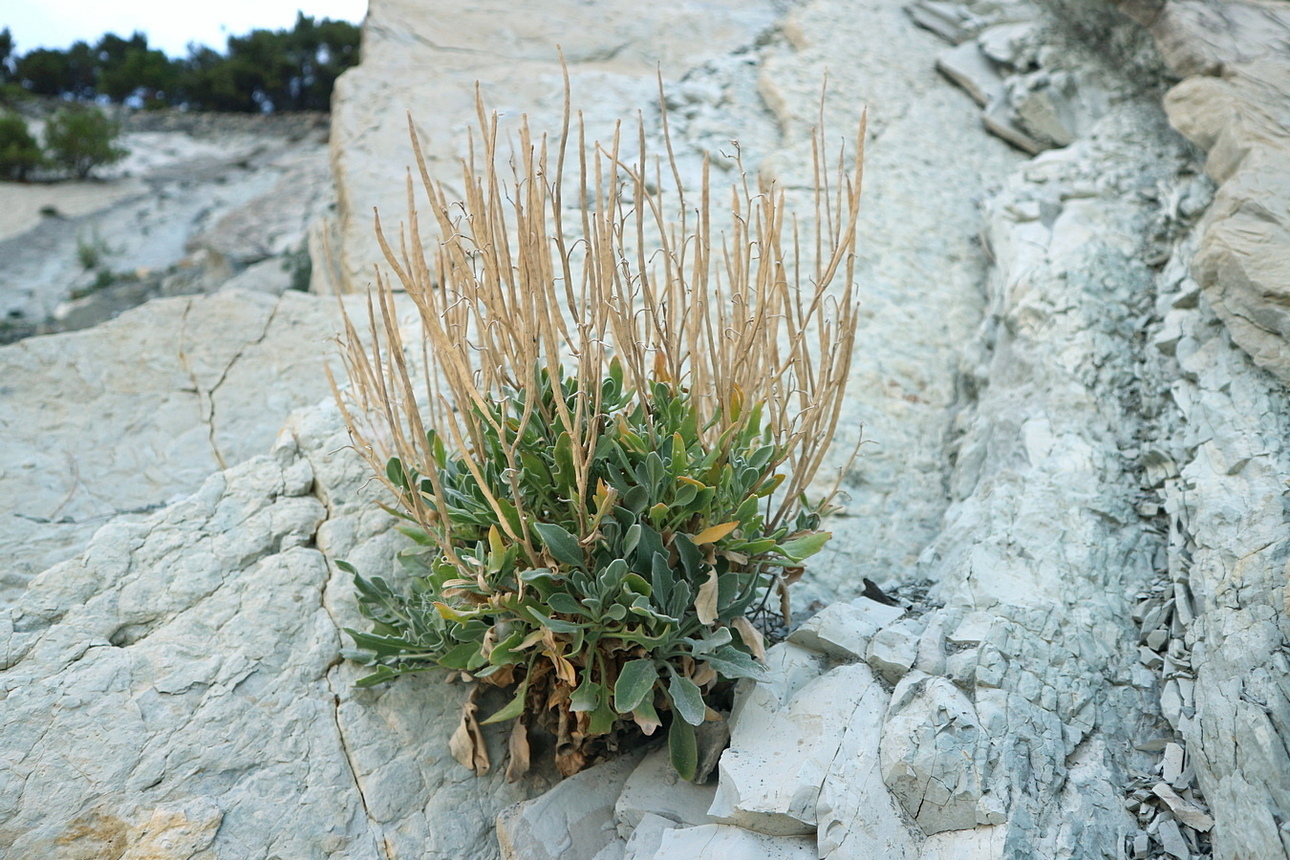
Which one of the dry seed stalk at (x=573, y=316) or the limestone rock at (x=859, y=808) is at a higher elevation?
the dry seed stalk at (x=573, y=316)

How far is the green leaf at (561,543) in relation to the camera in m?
1.97

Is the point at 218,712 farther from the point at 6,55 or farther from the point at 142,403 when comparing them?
the point at 6,55

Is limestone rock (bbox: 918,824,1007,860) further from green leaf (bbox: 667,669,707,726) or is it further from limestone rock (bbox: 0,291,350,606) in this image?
limestone rock (bbox: 0,291,350,606)

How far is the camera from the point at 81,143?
21.9ft

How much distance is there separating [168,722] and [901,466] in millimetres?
2220

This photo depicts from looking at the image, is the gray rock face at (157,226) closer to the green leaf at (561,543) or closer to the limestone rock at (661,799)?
the green leaf at (561,543)

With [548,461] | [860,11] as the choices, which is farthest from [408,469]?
[860,11]

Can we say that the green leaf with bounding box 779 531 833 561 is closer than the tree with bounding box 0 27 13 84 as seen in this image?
Yes

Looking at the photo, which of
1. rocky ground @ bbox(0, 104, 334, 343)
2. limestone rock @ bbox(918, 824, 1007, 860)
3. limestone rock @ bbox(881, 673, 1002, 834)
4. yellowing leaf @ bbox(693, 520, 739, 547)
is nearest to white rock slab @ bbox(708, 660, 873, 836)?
limestone rock @ bbox(881, 673, 1002, 834)

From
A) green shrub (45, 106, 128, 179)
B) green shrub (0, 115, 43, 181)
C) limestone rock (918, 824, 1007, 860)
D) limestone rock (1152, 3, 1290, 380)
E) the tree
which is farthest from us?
the tree

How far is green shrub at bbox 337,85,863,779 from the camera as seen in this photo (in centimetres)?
192

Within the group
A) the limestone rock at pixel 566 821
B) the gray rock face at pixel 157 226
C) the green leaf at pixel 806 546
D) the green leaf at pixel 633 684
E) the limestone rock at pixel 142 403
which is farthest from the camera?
the gray rock face at pixel 157 226

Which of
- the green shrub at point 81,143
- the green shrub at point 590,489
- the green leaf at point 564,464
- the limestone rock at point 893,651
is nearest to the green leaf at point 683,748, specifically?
the green shrub at point 590,489

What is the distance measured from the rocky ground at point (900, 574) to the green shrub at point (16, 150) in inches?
153
